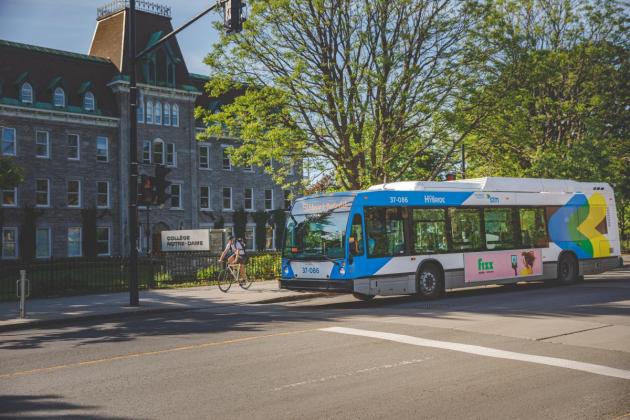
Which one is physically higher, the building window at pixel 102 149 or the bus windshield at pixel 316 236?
the building window at pixel 102 149

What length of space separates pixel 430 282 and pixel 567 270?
21.3ft

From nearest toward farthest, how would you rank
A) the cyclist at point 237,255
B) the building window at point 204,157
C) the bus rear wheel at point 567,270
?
the bus rear wheel at point 567,270
the cyclist at point 237,255
the building window at point 204,157

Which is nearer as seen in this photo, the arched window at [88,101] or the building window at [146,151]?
the arched window at [88,101]

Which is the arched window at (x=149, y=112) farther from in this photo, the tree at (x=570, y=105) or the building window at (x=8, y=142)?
the tree at (x=570, y=105)

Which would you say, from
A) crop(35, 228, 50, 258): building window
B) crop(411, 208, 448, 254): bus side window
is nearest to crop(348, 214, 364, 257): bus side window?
crop(411, 208, 448, 254): bus side window

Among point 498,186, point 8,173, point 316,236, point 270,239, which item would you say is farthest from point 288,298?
point 270,239

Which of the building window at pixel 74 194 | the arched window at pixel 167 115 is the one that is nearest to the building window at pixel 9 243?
the building window at pixel 74 194

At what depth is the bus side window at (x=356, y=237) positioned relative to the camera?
627 inches

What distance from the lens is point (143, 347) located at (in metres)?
10.1

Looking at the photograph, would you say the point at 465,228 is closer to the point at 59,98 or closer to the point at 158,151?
the point at 158,151

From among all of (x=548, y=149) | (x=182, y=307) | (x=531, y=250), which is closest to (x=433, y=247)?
(x=531, y=250)

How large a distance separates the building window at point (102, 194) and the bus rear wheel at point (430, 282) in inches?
1371

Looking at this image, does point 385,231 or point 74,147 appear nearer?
point 385,231

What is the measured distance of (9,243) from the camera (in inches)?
1688
